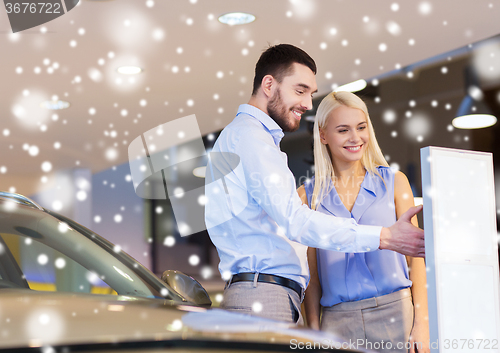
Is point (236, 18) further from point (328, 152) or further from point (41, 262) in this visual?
point (41, 262)

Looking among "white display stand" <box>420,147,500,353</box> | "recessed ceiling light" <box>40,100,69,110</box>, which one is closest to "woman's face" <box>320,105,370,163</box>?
"white display stand" <box>420,147,500,353</box>

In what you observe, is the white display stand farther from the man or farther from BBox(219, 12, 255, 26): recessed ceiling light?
BBox(219, 12, 255, 26): recessed ceiling light

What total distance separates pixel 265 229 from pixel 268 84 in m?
0.55

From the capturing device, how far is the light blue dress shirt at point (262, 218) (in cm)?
161

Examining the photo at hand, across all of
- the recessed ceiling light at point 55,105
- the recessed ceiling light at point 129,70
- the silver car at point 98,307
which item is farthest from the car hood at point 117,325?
the recessed ceiling light at point 55,105

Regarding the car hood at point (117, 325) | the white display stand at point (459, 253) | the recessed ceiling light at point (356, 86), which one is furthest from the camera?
the recessed ceiling light at point (356, 86)

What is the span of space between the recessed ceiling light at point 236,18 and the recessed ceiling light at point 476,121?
1.94m

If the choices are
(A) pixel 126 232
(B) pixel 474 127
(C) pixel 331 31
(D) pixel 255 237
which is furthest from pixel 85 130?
(D) pixel 255 237

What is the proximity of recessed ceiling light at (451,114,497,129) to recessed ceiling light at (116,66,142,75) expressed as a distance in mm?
2666

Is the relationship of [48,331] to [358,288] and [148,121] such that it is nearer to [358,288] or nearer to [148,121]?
[358,288]

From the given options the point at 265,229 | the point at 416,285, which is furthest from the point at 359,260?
the point at 265,229

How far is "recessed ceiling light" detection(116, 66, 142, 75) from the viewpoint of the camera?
4.34 m

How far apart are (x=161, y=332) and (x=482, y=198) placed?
1.04 metres

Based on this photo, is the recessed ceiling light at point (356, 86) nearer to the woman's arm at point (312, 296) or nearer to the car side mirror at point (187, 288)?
the woman's arm at point (312, 296)
